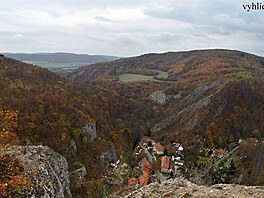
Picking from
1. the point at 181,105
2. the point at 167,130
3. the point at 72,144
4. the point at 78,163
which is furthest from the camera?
the point at 181,105

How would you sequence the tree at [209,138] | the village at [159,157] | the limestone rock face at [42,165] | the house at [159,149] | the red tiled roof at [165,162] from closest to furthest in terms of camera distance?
1. the limestone rock face at [42,165]
2. the village at [159,157]
3. the red tiled roof at [165,162]
4. the house at [159,149]
5. the tree at [209,138]

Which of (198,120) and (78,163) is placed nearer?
(78,163)

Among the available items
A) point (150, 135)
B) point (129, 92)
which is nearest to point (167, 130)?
point (150, 135)

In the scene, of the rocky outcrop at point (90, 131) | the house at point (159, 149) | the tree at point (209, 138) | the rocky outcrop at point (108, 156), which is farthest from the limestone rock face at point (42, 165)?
the tree at point (209, 138)

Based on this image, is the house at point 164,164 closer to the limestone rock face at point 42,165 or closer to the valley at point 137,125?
the valley at point 137,125

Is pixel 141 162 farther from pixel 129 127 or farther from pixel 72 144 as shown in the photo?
pixel 129 127

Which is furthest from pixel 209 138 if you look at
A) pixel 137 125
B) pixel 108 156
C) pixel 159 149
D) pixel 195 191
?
pixel 195 191

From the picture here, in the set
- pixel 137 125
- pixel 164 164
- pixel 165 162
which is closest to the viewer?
pixel 164 164

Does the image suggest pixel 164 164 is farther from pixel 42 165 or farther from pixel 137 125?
pixel 42 165
